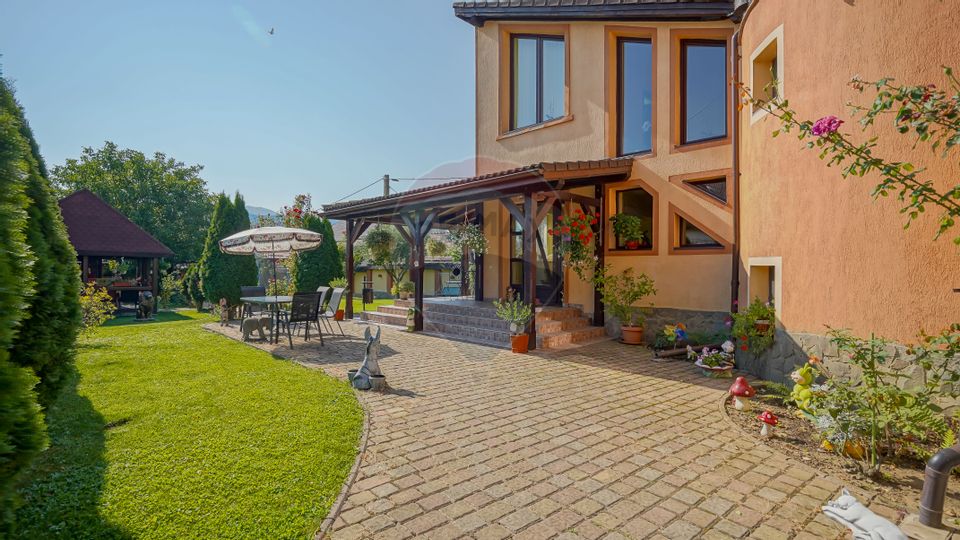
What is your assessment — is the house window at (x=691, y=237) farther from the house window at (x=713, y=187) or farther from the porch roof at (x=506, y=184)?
the porch roof at (x=506, y=184)

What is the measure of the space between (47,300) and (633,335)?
339 inches

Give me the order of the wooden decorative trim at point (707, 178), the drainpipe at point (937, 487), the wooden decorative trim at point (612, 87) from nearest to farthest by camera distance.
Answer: the drainpipe at point (937, 487) → the wooden decorative trim at point (707, 178) → the wooden decorative trim at point (612, 87)

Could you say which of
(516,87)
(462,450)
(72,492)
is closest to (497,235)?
(516,87)

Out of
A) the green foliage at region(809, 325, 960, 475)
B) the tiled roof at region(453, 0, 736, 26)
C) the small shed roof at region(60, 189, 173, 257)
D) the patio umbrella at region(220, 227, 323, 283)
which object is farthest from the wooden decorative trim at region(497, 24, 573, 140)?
the small shed roof at region(60, 189, 173, 257)

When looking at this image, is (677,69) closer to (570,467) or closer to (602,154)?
(602,154)

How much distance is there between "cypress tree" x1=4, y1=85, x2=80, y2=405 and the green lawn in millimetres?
771

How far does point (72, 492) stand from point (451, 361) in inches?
195

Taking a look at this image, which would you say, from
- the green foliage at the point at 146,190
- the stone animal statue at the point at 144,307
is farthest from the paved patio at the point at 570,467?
the green foliage at the point at 146,190

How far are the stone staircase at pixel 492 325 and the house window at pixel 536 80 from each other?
5176mm

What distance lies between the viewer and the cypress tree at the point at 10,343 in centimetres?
174

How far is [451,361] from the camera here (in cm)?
729

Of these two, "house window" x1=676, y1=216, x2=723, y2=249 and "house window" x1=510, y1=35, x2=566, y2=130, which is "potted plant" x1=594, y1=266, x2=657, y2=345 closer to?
"house window" x1=676, y1=216, x2=723, y2=249

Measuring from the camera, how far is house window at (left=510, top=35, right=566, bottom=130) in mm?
10867

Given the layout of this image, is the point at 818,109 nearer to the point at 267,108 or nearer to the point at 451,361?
the point at 451,361
